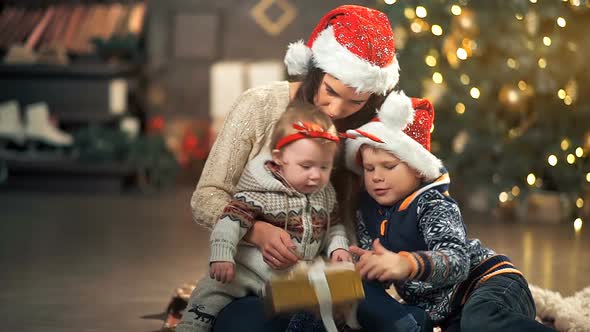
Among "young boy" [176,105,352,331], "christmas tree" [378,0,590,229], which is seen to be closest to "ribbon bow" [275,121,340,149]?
"young boy" [176,105,352,331]

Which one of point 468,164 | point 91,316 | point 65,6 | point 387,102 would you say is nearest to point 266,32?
point 65,6

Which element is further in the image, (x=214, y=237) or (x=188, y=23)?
(x=188, y=23)

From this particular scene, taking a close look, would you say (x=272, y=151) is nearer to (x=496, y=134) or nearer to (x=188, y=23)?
(x=496, y=134)

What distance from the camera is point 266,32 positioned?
779 centimetres

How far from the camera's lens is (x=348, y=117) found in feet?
9.24

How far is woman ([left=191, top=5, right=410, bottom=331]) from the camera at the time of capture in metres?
2.64

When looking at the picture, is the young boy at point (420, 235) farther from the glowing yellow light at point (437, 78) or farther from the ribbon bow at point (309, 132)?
the glowing yellow light at point (437, 78)

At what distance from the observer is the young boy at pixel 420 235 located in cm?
→ 241

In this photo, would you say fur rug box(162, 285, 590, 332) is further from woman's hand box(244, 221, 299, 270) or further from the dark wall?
the dark wall

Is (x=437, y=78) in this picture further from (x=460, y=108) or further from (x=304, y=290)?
(x=304, y=290)

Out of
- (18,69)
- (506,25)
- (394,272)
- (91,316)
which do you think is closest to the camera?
(394,272)

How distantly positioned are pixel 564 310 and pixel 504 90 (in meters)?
2.70

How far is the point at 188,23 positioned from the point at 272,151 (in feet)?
18.1

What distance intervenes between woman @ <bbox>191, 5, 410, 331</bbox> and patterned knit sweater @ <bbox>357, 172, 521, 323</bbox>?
0.10 meters
